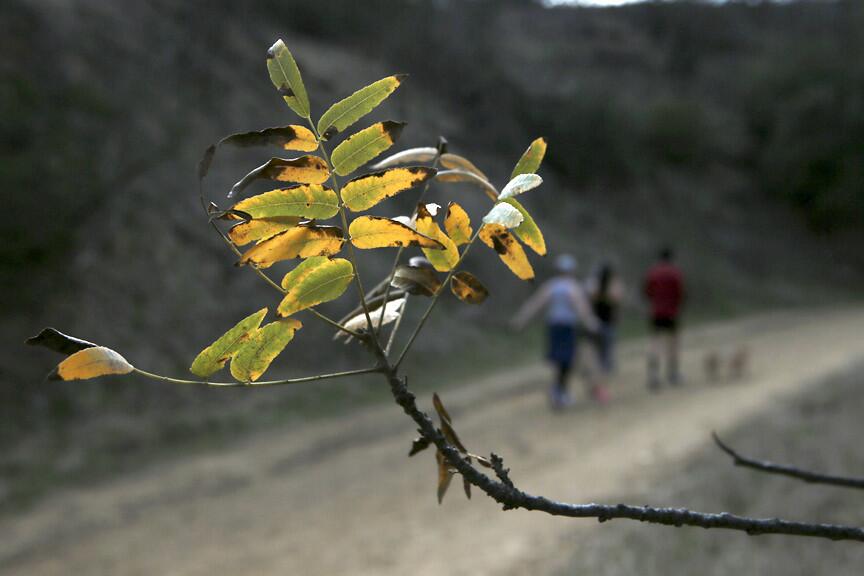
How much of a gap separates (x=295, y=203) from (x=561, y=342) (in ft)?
35.3

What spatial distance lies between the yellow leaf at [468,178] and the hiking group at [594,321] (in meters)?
9.96

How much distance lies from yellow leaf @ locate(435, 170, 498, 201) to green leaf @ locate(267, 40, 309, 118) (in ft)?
0.68

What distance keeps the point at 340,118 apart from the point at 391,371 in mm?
309

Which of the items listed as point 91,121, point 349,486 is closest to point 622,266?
point 91,121

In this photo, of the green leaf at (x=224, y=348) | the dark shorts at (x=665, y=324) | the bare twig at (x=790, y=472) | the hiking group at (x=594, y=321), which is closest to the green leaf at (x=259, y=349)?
the green leaf at (x=224, y=348)

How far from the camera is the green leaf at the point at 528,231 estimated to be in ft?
3.62

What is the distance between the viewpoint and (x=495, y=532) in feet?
22.1

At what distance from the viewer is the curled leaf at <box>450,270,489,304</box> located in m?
1.29

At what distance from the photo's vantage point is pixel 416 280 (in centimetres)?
122

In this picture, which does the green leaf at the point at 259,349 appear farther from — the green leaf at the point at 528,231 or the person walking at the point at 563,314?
the person walking at the point at 563,314

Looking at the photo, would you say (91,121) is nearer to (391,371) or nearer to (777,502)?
(777,502)

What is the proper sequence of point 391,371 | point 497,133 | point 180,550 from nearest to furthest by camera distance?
point 391,371
point 180,550
point 497,133

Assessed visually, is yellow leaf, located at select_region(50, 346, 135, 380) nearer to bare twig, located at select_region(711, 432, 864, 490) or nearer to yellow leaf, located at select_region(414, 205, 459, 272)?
yellow leaf, located at select_region(414, 205, 459, 272)

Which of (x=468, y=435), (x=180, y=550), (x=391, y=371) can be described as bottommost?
(x=468, y=435)
